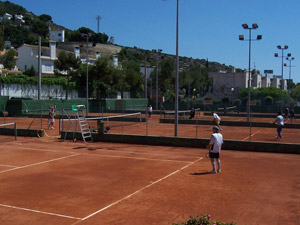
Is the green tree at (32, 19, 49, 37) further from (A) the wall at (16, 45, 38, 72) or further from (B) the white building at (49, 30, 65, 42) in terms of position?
(A) the wall at (16, 45, 38, 72)

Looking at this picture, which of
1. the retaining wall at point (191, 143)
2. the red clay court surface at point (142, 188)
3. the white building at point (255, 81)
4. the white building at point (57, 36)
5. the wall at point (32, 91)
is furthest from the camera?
the white building at point (57, 36)

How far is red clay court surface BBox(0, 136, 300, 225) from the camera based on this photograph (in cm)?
893

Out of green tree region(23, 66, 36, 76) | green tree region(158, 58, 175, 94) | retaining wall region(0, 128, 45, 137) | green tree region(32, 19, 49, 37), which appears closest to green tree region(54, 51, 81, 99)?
green tree region(23, 66, 36, 76)

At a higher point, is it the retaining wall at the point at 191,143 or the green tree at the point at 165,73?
the green tree at the point at 165,73

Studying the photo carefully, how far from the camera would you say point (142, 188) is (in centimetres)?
1159

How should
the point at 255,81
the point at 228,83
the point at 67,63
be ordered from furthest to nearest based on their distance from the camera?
the point at 255,81 → the point at 228,83 → the point at 67,63

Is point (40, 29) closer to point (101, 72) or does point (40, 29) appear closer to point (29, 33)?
point (29, 33)

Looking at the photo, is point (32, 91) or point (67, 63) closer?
point (32, 91)

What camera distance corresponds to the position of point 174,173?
13.9 metres

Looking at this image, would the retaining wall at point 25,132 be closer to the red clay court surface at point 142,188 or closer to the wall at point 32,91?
the red clay court surface at point 142,188

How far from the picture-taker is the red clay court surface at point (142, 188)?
8925 millimetres

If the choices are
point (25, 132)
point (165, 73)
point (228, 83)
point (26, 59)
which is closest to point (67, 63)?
point (26, 59)

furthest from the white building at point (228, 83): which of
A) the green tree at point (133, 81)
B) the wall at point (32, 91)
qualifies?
the wall at point (32, 91)

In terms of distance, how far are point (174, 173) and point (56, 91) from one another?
52.4 metres
